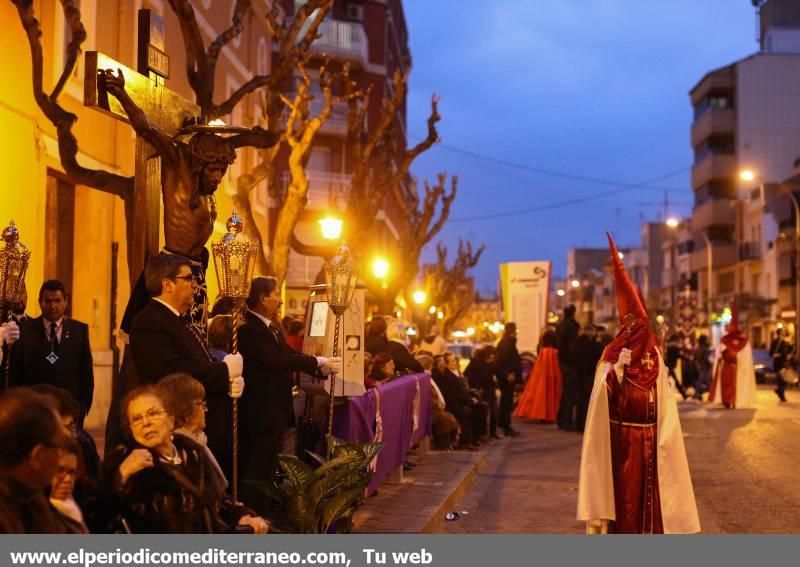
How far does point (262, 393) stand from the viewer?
823 cm

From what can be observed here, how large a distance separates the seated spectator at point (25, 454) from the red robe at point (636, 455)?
5413 mm

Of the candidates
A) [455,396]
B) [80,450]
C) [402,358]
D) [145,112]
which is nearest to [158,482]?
[80,450]

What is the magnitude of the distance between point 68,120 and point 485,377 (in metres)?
10.3

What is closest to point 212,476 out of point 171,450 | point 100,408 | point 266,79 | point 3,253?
point 171,450

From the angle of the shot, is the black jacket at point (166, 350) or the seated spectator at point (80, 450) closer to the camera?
the seated spectator at point (80, 450)

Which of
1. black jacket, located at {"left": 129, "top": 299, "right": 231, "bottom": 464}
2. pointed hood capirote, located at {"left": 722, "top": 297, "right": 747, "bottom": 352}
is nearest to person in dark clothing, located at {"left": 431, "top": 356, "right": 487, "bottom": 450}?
black jacket, located at {"left": 129, "top": 299, "right": 231, "bottom": 464}

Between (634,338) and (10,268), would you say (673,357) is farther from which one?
(10,268)

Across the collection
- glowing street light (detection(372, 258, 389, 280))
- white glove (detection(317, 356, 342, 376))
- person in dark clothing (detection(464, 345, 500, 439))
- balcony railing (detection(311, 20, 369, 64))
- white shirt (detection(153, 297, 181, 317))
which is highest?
balcony railing (detection(311, 20, 369, 64))

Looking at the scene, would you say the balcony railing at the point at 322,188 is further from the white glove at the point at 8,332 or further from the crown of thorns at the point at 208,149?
the white glove at the point at 8,332

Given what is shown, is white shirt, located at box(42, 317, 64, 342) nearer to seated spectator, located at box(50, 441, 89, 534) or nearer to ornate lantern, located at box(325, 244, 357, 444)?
ornate lantern, located at box(325, 244, 357, 444)

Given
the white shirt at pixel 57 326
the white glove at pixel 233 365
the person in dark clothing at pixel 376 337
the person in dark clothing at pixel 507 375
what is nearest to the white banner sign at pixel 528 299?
the person in dark clothing at pixel 507 375

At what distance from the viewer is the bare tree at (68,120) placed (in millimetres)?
8422

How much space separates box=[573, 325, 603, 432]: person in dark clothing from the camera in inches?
→ 796

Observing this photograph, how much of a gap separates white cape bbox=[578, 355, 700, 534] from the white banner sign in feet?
65.8
